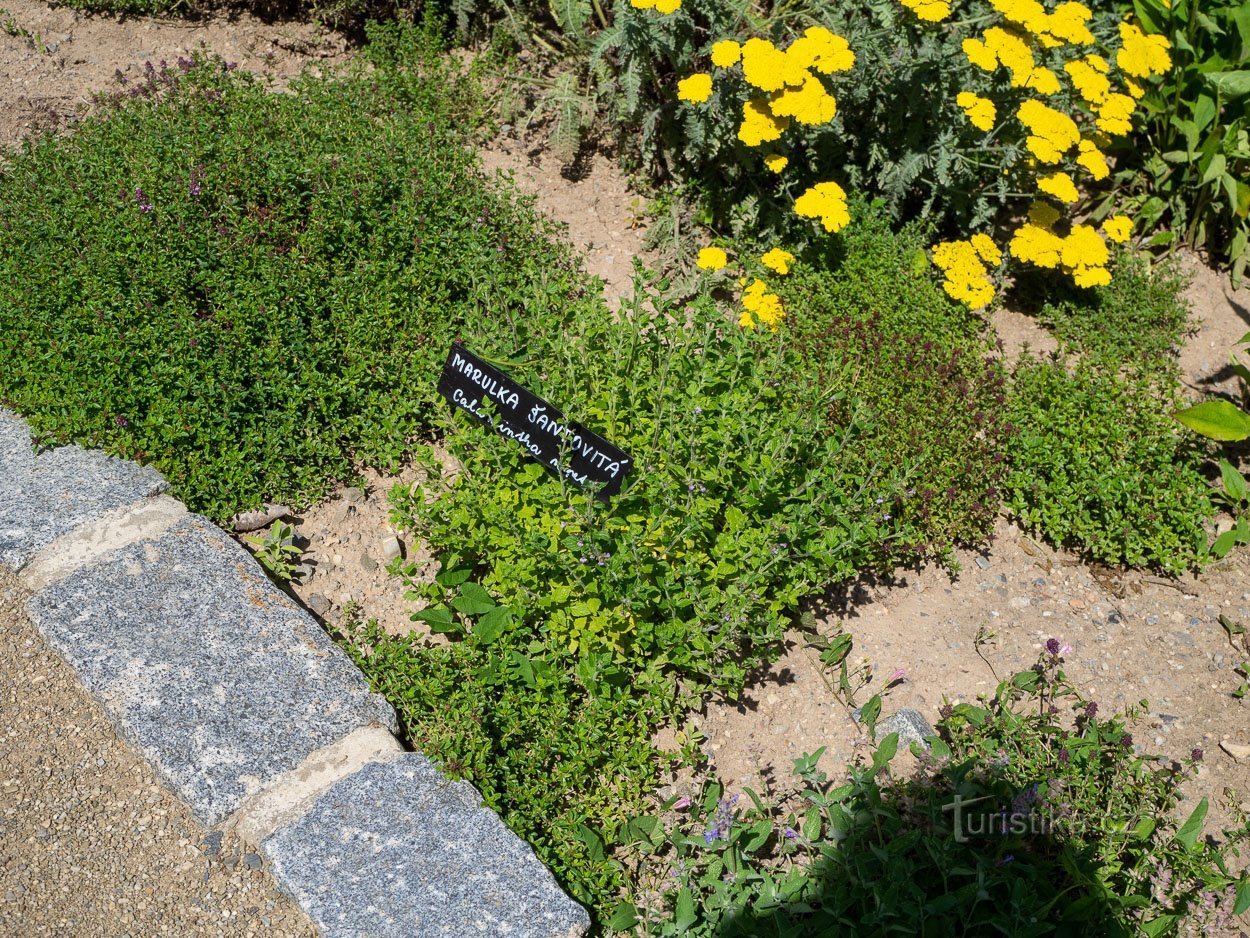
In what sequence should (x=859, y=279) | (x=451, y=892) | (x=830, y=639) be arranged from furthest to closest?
(x=859, y=279) < (x=830, y=639) < (x=451, y=892)

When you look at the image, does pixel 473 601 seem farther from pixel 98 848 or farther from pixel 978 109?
pixel 978 109

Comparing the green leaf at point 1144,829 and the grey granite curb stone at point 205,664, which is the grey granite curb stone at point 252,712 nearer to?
the grey granite curb stone at point 205,664

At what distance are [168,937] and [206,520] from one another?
1.48 metres

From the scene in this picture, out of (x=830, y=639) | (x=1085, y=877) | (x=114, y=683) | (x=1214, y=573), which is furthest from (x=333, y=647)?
(x=1214, y=573)

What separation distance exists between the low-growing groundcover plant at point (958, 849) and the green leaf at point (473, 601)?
0.86m

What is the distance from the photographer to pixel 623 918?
9.68ft

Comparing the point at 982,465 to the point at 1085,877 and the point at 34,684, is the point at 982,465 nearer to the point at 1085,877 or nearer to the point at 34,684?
the point at 1085,877

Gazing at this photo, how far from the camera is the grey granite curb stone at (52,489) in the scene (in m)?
3.71

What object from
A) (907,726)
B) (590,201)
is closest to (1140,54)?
(590,201)

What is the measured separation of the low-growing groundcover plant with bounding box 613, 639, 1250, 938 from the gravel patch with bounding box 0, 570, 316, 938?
45.4 inches

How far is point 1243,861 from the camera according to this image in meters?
3.34

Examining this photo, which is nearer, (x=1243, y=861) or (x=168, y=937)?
(x=168, y=937)

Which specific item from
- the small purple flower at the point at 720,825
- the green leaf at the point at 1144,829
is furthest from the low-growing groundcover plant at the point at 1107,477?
the small purple flower at the point at 720,825

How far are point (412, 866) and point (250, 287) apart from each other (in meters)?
2.47
